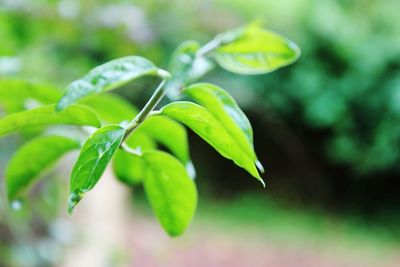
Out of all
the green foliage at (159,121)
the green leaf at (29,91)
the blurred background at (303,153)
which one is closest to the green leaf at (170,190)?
the green foliage at (159,121)

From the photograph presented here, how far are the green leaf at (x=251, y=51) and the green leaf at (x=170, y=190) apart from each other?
8 cm

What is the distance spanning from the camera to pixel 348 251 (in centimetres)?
313

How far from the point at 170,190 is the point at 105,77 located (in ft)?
0.34

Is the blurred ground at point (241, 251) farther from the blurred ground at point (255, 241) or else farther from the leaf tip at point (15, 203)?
the leaf tip at point (15, 203)

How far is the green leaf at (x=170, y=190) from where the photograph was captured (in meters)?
0.36

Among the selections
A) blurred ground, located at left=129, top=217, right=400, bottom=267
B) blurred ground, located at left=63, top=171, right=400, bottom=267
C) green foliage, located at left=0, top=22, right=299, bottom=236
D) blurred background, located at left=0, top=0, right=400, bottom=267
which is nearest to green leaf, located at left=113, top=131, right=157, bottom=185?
green foliage, located at left=0, top=22, right=299, bottom=236

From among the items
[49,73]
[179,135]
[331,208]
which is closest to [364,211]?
[331,208]

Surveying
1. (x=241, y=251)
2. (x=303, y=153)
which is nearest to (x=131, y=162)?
(x=241, y=251)

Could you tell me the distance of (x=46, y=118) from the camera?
1.16 feet

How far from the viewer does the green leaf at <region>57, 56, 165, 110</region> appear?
0.95 ft

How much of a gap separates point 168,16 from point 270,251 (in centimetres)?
156

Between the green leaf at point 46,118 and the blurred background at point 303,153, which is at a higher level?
the green leaf at point 46,118

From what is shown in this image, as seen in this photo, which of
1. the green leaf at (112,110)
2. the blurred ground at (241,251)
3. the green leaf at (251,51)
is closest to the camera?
the green leaf at (251,51)

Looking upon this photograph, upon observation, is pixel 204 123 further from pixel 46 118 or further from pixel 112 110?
pixel 112 110
